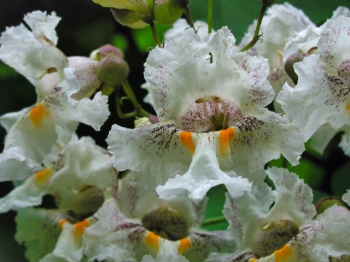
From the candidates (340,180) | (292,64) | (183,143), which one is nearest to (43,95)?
(183,143)

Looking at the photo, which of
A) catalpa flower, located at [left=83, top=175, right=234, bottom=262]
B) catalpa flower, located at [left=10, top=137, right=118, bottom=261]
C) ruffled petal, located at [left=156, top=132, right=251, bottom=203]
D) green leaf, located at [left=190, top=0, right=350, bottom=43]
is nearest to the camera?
ruffled petal, located at [left=156, top=132, right=251, bottom=203]

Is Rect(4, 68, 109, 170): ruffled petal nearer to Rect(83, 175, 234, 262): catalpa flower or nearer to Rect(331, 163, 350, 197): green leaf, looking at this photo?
Rect(83, 175, 234, 262): catalpa flower

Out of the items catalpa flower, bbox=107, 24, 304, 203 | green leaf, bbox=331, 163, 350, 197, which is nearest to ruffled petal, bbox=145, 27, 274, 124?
catalpa flower, bbox=107, 24, 304, 203

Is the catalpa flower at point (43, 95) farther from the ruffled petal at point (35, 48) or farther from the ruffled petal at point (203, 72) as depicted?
the ruffled petal at point (203, 72)

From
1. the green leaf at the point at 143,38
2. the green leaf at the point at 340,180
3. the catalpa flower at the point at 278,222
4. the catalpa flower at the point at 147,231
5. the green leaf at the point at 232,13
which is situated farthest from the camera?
the green leaf at the point at 143,38

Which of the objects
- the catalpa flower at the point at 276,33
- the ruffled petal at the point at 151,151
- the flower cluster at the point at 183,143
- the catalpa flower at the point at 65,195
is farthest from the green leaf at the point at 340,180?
the ruffled petal at the point at 151,151

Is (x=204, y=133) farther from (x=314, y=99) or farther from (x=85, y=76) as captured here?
(x=85, y=76)

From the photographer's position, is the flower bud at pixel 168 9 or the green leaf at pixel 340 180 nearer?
the flower bud at pixel 168 9
